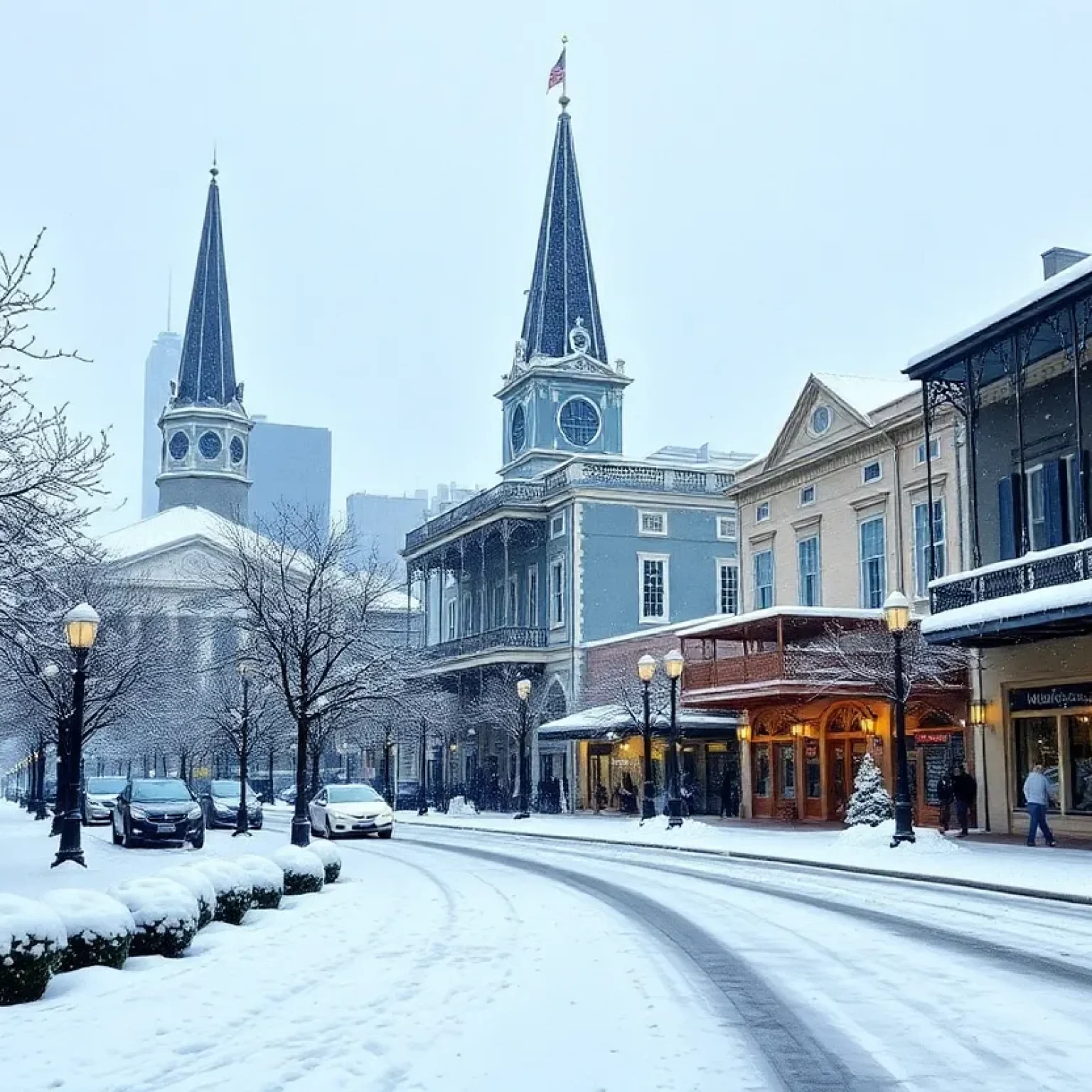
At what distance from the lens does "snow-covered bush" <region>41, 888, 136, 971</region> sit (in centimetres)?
1103

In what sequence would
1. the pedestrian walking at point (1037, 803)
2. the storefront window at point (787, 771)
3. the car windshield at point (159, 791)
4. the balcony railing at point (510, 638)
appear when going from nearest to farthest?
1. the pedestrian walking at point (1037, 803)
2. the car windshield at point (159, 791)
3. the storefront window at point (787, 771)
4. the balcony railing at point (510, 638)

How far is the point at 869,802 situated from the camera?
28141 millimetres

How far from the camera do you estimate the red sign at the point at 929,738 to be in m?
32.2

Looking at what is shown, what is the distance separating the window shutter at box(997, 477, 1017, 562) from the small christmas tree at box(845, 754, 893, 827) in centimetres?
516

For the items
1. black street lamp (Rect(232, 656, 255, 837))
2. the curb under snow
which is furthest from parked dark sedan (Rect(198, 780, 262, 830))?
the curb under snow

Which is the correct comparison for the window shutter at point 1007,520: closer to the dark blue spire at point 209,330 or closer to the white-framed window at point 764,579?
the white-framed window at point 764,579

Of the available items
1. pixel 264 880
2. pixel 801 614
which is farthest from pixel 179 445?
pixel 264 880

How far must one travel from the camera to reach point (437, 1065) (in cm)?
800

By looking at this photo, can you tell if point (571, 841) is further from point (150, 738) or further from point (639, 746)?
point (150, 738)

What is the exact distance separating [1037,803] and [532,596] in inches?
1338

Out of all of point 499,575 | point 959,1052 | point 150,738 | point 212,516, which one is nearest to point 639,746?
point 499,575

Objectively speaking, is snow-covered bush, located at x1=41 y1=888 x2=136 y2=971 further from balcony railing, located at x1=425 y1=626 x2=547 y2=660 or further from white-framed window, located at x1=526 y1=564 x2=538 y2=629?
white-framed window, located at x1=526 y1=564 x2=538 y2=629

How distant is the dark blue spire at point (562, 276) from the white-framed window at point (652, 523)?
1246 cm

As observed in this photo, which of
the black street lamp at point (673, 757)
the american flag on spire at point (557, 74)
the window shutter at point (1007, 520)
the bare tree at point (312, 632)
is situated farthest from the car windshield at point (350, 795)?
the american flag on spire at point (557, 74)
